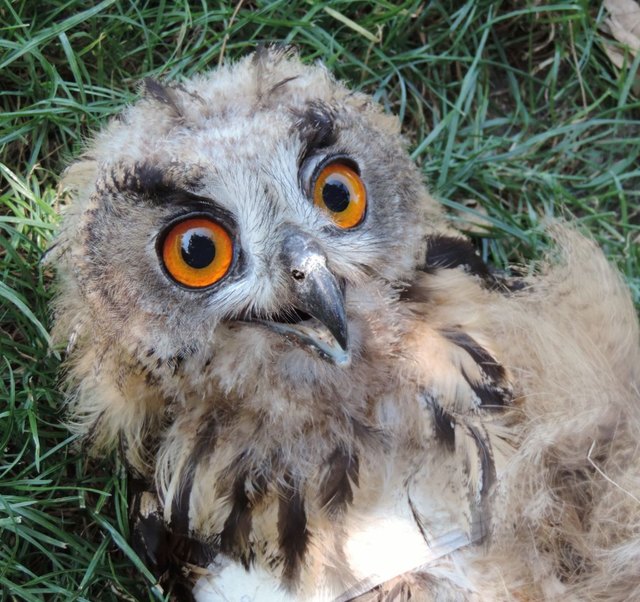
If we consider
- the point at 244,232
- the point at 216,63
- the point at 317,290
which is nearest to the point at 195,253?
the point at 244,232

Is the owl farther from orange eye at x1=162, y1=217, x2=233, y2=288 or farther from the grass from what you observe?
the grass

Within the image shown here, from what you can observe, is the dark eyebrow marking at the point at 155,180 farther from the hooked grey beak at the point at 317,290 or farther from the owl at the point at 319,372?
the hooked grey beak at the point at 317,290

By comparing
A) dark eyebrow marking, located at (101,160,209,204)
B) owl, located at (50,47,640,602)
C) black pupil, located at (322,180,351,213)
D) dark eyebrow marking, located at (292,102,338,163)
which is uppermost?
dark eyebrow marking, located at (292,102,338,163)

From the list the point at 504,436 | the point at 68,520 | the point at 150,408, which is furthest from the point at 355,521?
the point at 68,520

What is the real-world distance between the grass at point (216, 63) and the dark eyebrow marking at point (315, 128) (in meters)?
0.97

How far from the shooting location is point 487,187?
296 centimetres

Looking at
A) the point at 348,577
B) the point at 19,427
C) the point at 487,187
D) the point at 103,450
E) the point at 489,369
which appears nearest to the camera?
the point at 348,577

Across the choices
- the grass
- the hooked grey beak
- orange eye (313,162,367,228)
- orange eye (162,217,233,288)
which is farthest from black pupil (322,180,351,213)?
the grass

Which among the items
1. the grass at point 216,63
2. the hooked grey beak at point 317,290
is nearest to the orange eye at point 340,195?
the hooked grey beak at point 317,290

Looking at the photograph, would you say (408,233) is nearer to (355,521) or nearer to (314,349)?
(314,349)

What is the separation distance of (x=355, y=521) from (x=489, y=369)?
0.54 m

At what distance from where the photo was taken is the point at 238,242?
1.71 meters

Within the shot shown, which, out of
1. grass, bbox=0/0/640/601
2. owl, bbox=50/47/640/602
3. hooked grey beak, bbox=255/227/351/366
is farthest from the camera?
grass, bbox=0/0/640/601

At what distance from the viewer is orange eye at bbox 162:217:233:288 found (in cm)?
168
